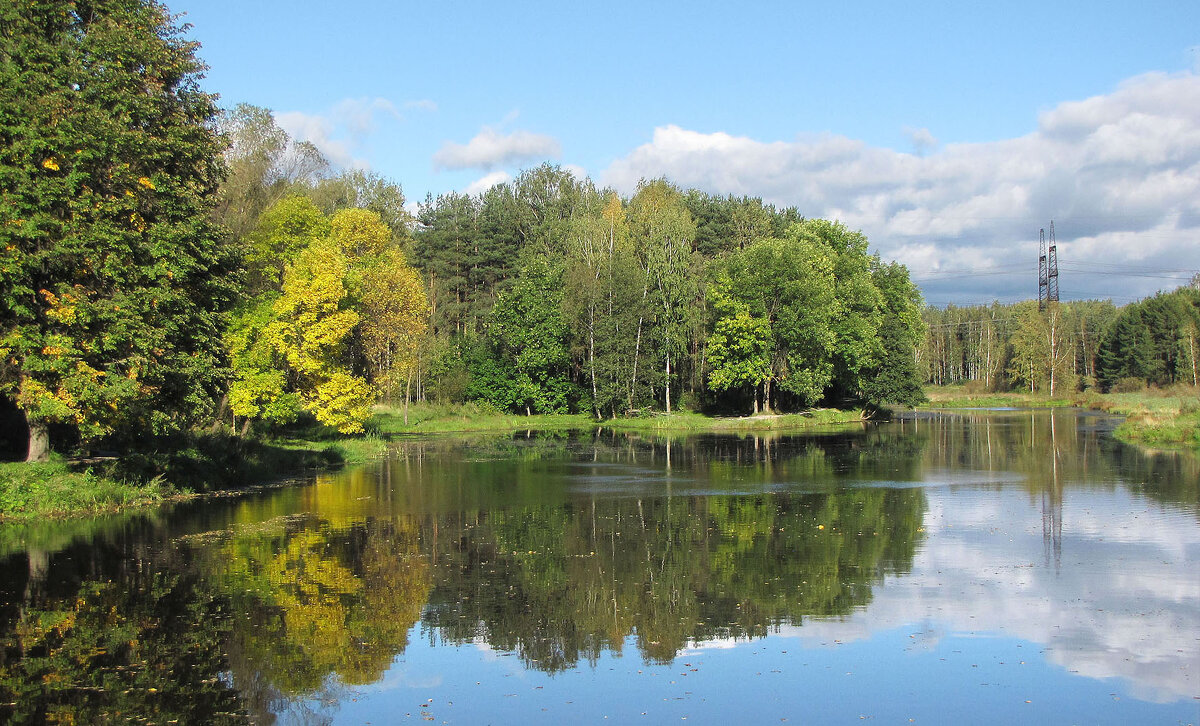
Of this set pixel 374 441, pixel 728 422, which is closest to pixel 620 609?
pixel 374 441

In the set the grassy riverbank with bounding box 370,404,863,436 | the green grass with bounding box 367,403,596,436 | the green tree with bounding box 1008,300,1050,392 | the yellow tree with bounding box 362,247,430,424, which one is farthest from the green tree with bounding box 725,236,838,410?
the green tree with bounding box 1008,300,1050,392

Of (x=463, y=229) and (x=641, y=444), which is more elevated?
(x=463, y=229)

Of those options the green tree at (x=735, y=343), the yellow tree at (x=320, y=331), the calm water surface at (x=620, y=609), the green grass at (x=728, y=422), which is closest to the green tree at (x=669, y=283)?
the green grass at (x=728, y=422)

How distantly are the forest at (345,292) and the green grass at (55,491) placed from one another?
1.14 meters

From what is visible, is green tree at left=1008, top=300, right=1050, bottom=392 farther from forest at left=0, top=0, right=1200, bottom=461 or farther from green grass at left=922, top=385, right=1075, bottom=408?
green grass at left=922, top=385, right=1075, bottom=408

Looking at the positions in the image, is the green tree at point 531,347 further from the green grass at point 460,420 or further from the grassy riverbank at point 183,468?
the grassy riverbank at point 183,468

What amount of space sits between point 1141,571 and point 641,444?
3514 cm

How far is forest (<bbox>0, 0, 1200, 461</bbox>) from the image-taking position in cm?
2362

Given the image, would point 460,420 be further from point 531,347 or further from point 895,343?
point 895,343

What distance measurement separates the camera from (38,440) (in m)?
25.7

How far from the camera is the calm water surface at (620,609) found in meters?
10.7

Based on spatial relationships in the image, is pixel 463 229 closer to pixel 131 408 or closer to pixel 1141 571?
pixel 131 408

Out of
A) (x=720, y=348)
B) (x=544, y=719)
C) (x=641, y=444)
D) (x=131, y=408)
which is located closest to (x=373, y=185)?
(x=720, y=348)

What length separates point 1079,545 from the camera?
62.4 feet
